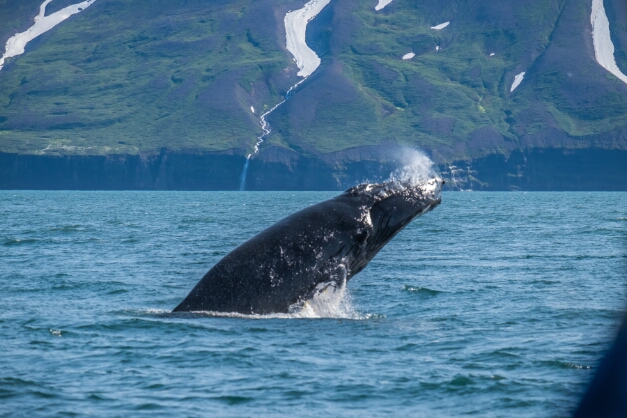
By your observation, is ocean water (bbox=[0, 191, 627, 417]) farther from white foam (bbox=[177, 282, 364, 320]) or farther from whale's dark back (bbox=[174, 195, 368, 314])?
whale's dark back (bbox=[174, 195, 368, 314])

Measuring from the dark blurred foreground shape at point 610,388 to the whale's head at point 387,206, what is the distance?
8.88 meters

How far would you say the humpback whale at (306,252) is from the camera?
11.1 metres

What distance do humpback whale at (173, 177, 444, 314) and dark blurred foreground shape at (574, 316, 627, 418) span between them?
8.45m

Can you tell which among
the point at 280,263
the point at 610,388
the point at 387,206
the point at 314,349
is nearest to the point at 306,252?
the point at 280,263

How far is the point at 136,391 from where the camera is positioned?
9.35 m

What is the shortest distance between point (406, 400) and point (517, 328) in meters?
5.35

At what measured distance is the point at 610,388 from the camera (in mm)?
2643

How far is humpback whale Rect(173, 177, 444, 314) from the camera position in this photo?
1113cm

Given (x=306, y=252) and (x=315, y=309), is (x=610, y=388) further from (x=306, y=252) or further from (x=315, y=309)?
(x=315, y=309)

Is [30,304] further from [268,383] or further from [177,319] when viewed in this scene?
[268,383]

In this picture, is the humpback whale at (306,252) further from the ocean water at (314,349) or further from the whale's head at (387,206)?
the ocean water at (314,349)

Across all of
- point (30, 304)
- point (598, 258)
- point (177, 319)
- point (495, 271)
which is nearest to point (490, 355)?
point (177, 319)

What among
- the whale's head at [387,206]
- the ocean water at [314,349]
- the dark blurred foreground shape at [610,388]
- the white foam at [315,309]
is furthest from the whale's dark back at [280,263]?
the dark blurred foreground shape at [610,388]

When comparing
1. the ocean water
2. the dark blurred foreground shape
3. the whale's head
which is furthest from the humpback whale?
the dark blurred foreground shape
